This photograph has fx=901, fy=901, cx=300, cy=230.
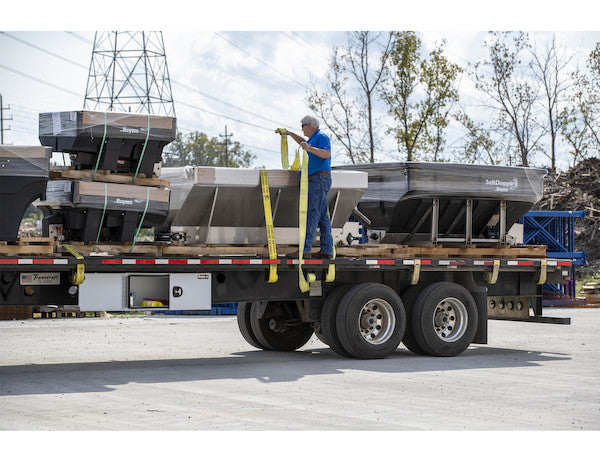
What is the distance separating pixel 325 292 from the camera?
539 inches

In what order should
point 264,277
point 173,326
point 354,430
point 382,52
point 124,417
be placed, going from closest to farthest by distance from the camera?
point 354,430 < point 124,417 < point 264,277 < point 173,326 < point 382,52

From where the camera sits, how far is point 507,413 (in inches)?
344

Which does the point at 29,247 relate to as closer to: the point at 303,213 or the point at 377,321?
the point at 303,213

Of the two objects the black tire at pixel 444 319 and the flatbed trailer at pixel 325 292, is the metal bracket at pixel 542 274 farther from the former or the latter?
the black tire at pixel 444 319

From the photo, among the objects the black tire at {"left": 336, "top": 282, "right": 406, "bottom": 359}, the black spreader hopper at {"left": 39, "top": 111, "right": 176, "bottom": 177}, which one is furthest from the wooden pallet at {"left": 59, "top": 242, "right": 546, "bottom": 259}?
the black spreader hopper at {"left": 39, "top": 111, "right": 176, "bottom": 177}

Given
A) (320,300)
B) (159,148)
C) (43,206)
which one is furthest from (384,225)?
(43,206)

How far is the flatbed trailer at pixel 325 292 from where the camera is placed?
460 inches

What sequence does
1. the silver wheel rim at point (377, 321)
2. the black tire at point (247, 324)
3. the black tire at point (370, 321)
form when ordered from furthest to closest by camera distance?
the black tire at point (247, 324) < the silver wheel rim at point (377, 321) < the black tire at point (370, 321)

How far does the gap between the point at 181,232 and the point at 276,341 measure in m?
2.87

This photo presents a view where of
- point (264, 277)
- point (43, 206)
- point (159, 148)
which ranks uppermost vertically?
point (159, 148)

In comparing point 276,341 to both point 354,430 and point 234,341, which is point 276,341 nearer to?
point 234,341

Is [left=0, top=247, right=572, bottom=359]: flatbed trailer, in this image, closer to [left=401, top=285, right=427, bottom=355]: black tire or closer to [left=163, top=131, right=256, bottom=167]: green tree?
[left=401, top=285, right=427, bottom=355]: black tire

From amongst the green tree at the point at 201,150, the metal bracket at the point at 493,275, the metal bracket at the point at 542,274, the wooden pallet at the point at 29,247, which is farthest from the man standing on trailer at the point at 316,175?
the green tree at the point at 201,150

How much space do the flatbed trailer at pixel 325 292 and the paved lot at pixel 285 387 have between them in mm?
436
